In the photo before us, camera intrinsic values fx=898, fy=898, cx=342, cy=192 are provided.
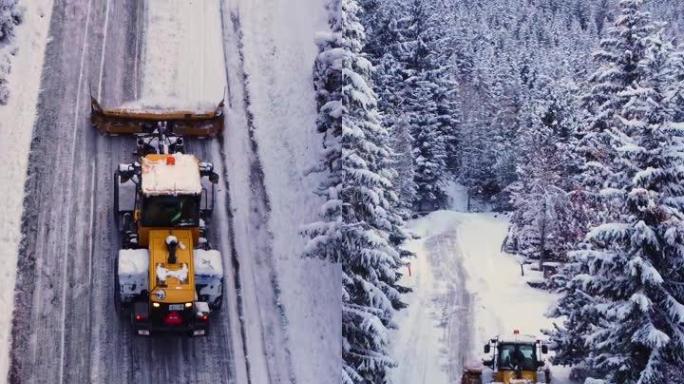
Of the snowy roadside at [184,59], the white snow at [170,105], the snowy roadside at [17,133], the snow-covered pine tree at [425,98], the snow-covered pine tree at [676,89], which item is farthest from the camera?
the snowy roadside at [184,59]

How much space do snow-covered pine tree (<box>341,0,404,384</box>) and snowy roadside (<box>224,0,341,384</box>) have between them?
317 mm

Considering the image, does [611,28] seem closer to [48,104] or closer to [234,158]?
[234,158]

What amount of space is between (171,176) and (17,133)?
4001 millimetres

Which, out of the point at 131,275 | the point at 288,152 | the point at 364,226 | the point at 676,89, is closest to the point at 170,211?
the point at 131,275

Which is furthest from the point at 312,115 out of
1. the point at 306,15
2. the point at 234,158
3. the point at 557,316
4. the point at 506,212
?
the point at 557,316

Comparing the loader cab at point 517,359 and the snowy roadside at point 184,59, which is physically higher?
the snowy roadside at point 184,59

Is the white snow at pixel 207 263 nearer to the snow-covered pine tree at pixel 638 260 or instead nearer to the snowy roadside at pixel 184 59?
the snowy roadside at pixel 184 59

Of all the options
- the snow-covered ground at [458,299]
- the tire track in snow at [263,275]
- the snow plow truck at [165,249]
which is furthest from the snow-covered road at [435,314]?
the snow plow truck at [165,249]

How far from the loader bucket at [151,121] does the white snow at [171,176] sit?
316cm

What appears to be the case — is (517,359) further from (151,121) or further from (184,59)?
(184,59)

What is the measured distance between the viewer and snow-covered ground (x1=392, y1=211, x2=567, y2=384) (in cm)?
1261

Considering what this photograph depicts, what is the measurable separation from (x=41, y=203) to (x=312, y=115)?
4.76m

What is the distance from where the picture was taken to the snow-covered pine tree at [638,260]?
12.0m

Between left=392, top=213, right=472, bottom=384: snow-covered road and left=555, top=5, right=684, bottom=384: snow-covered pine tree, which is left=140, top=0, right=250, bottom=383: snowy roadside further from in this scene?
left=555, top=5, right=684, bottom=384: snow-covered pine tree
